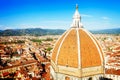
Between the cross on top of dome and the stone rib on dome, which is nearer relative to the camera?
the stone rib on dome

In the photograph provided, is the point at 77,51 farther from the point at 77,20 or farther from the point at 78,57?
the point at 77,20

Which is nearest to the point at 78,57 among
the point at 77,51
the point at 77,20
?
the point at 77,51

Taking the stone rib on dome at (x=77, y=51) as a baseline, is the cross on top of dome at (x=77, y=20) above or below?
above

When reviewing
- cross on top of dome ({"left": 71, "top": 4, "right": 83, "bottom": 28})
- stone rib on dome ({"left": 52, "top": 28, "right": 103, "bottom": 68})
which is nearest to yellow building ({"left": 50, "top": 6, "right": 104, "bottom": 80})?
stone rib on dome ({"left": 52, "top": 28, "right": 103, "bottom": 68})

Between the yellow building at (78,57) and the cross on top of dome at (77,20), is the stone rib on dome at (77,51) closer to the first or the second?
the yellow building at (78,57)

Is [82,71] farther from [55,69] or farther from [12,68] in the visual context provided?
[12,68]

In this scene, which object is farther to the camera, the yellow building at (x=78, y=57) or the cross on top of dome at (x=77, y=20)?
the cross on top of dome at (x=77, y=20)

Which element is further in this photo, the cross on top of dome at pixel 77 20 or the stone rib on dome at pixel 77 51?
the cross on top of dome at pixel 77 20

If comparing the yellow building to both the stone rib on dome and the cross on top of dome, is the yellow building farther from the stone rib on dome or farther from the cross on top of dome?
the cross on top of dome

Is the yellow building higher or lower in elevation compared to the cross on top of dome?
lower

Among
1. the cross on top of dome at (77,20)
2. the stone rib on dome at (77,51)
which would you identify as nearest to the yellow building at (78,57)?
the stone rib on dome at (77,51)
